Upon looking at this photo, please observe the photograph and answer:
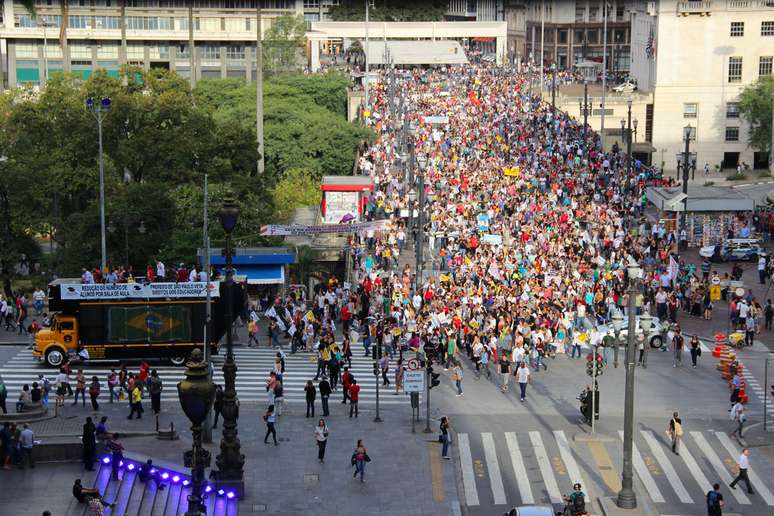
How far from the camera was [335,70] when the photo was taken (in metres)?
136

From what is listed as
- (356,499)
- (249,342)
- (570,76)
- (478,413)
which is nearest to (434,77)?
(570,76)

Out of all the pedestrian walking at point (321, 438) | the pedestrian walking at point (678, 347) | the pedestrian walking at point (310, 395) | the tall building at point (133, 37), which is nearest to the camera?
the pedestrian walking at point (321, 438)

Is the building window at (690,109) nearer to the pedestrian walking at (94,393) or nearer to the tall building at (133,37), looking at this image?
the tall building at (133,37)

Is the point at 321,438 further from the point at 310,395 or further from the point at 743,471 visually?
the point at 743,471

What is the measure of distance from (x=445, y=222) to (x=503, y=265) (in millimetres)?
9343

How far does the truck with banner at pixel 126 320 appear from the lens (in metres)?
48.5

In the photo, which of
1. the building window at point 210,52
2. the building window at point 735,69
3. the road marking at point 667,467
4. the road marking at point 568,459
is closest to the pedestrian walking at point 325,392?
the road marking at point 568,459

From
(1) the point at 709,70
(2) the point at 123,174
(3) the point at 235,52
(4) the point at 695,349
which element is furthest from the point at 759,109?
(3) the point at 235,52

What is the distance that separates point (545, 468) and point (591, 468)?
1242 millimetres

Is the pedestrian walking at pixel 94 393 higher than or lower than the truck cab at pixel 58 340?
lower

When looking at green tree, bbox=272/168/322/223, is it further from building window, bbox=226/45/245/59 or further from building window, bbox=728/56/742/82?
building window, bbox=226/45/245/59

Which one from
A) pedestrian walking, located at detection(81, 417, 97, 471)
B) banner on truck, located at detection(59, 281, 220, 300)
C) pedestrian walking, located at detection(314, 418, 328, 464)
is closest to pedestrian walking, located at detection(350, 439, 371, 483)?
pedestrian walking, located at detection(314, 418, 328, 464)

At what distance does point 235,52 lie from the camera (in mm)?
158250

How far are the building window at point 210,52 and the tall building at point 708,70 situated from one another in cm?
5628
